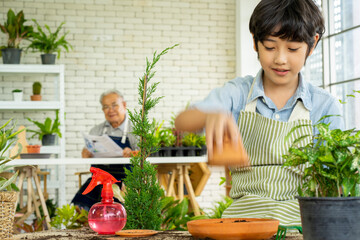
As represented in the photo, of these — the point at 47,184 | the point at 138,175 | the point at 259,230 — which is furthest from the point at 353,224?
the point at 47,184

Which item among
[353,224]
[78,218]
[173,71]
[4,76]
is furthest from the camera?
[173,71]

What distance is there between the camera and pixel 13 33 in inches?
259

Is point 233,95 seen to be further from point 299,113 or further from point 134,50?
point 134,50

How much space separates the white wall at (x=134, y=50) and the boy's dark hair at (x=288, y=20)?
6169mm

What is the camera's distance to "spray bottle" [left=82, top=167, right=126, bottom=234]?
1303mm

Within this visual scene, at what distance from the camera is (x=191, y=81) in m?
7.94

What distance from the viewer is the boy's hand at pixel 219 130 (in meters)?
1.07

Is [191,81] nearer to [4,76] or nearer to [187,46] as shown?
[187,46]

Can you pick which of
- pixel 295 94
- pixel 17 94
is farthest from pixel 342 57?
pixel 295 94

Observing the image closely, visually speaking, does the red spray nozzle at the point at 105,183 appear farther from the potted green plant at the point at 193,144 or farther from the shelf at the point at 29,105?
the shelf at the point at 29,105

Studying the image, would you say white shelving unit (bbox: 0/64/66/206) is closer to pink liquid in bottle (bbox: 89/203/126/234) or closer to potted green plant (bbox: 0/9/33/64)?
potted green plant (bbox: 0/9/33/64)

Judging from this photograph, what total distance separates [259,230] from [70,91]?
6.74 m

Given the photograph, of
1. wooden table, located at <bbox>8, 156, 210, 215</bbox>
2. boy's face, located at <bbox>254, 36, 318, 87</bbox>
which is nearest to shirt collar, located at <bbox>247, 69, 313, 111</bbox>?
boy's face, located at <bbox>254, 36, 318, 87</bbox>

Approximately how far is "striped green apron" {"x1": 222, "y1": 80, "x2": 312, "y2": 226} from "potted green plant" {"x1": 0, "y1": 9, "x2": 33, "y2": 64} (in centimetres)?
555
